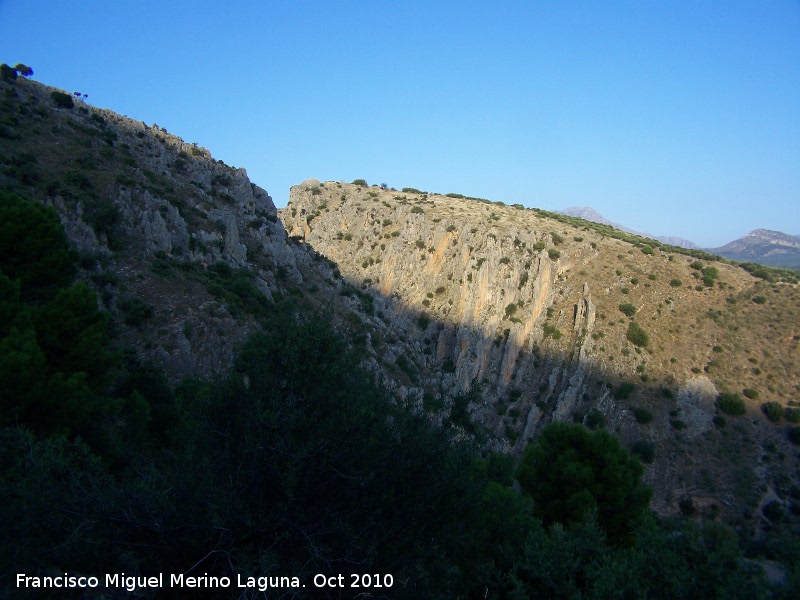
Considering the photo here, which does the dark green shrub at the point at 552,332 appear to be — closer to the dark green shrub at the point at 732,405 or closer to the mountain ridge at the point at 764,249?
the dark green shrub at the point at 732,405

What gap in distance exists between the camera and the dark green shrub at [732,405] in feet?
132

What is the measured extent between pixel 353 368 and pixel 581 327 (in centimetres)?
4298

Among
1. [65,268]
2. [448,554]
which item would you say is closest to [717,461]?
[448,554]

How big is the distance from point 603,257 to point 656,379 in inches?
623

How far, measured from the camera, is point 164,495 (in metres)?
8.32

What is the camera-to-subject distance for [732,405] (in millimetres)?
40344

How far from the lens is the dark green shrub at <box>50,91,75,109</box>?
106 ft

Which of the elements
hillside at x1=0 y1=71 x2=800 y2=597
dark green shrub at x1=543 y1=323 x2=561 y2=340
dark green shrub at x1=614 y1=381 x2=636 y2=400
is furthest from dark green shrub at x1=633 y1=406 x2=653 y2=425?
dark green shrub at x1=543 y1=323 x2=561 y2=340

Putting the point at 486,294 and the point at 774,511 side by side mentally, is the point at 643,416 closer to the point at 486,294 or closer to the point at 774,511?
the point at 774,511

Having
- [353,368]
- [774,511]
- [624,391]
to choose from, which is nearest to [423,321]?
[624,391]

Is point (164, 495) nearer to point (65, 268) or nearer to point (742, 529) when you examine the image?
point (65, 268)

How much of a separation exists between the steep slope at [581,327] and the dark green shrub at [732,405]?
63cm

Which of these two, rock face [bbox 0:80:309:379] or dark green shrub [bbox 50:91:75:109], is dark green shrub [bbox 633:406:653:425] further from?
dark green shrub [bbox 50:91:75:109]

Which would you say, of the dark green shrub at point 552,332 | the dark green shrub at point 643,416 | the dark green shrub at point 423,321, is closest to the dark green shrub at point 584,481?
the dark green shrub at point 643,416
